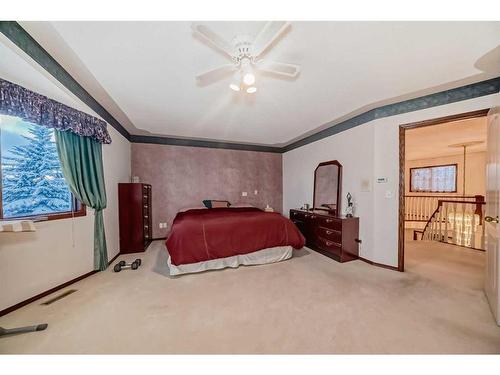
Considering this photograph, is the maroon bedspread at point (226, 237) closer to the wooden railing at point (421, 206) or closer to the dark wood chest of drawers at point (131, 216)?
the dark wood chest of drawers at point (131, 216)

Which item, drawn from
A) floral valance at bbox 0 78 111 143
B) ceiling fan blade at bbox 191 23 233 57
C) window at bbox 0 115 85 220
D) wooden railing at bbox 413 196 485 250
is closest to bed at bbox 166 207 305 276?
window at bbox 0 115 85 220

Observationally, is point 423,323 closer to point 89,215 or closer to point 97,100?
point 89,215

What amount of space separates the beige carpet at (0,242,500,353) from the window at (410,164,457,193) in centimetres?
476

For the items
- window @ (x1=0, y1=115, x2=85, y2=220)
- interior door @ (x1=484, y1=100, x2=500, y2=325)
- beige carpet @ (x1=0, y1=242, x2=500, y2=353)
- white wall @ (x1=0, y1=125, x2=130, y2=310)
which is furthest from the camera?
window @ (x1=0, y1=115, x2=85, y2=220)

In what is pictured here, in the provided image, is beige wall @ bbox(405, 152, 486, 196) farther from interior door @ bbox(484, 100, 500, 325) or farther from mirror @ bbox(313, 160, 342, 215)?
interior door @ bbox(484, 100, 500, 325)

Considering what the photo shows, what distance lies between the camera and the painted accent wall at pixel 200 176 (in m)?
4.57

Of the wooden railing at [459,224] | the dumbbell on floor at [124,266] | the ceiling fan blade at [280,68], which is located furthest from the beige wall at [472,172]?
the dumbbell on floor at [124,266]

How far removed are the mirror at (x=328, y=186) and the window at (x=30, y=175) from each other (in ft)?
13.0

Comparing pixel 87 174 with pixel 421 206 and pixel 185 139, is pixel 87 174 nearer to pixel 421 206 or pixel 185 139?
pixel 185 139

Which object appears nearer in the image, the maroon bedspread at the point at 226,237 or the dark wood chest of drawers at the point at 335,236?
the maroon bedspread at the point at 226,237

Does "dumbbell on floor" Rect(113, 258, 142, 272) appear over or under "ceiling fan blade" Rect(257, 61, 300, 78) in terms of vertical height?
under

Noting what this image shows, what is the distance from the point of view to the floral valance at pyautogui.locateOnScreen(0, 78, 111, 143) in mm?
1722
